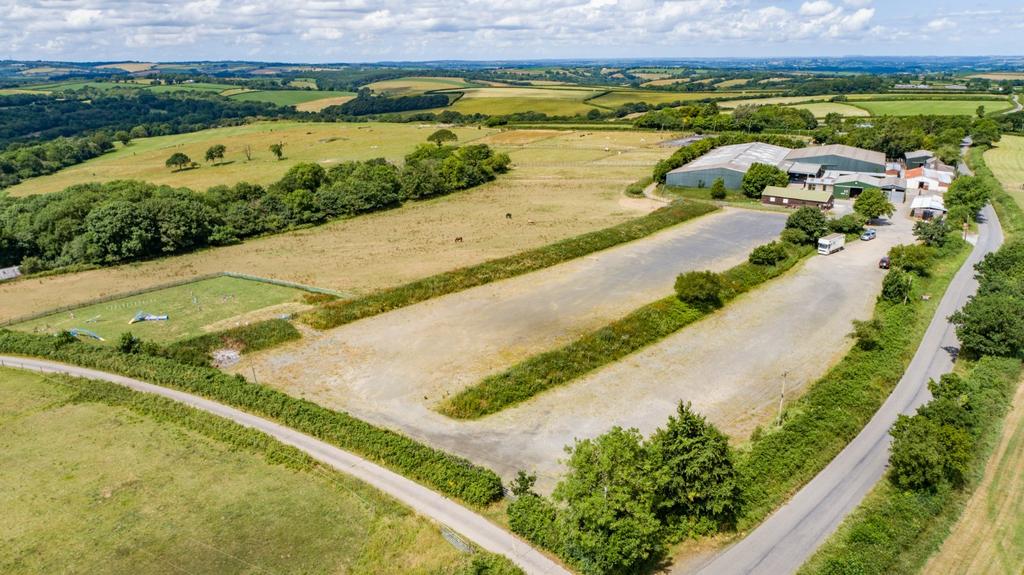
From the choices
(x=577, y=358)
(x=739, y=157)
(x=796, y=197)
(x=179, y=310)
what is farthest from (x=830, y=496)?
(x=739, y=157)

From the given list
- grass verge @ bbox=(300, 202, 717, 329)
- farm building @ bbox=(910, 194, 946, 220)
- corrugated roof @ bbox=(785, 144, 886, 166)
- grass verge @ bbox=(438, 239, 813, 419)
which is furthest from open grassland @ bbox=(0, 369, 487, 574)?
corrugated roof @ bbox=(785, 144, 886, 166)

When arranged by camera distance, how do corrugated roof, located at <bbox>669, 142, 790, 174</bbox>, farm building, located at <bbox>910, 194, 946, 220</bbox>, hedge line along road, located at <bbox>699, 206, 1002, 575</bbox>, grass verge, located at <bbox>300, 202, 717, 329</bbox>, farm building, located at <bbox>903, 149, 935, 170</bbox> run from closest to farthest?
hedge line along road, located at <bbox>699, 206, 1002, 575</bbox> → grass verge, located at <bbox>300, 202, 717, 329</bbox> → farm building, located at <bbox>910, 194, 946, 220</bbox> → corrugated roof, located at <bbox>669, 142, 790, 174</bbox> → farm building, located at <bbox>903, 149, 935, 170</bbox>

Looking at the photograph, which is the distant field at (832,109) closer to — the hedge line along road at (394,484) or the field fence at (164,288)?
the field fence at (164,288)

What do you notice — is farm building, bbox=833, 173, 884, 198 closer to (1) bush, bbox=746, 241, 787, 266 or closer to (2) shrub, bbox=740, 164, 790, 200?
(2) shrub, bbox=740, 164, 790, 200

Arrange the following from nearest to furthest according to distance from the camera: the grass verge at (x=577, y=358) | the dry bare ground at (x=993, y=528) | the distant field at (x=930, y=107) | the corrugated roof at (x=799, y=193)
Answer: the dry bare ground at (x=993, y=528), the grass verge at (x=577, y=358), the corrugated roof at (x=799, y=193), the distant field at (x=930, y=107)

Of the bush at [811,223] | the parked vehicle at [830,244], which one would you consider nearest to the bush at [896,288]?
the parked vehicle at [830,244]

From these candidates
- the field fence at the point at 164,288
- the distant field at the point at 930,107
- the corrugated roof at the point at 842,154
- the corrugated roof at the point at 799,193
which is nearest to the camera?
the field fence at the point at 164,288
